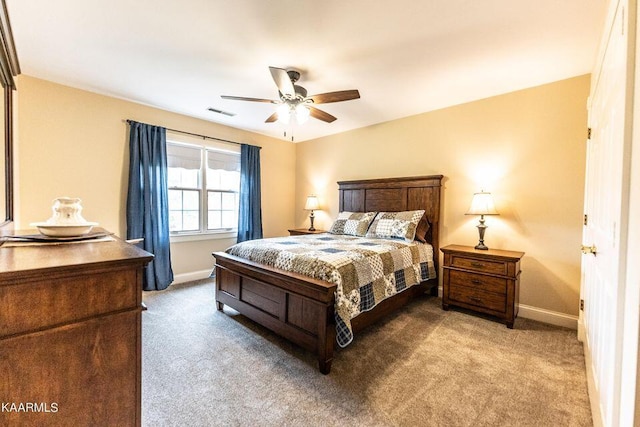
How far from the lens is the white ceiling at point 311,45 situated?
6.11 feet

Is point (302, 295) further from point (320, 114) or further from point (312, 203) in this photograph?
point (312, 203)

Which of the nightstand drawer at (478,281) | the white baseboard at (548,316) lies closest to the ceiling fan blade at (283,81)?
the nightstand drawer at (478,281)

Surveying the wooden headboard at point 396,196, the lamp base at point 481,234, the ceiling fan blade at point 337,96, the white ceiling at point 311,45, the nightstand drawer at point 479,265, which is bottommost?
the nightstand drawer at point 479,265

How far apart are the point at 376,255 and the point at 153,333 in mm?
2190

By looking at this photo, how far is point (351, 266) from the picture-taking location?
2258 millimetres

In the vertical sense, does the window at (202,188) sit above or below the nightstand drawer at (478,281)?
above

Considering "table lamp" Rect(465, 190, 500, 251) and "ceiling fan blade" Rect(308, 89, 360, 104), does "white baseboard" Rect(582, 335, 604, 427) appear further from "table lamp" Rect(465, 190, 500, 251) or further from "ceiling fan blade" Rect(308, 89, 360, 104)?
"ceiling fan blade" Rect(308, 89, 360, 104)

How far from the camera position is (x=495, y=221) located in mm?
3227

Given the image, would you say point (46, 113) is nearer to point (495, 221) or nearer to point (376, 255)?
point (376, 255)

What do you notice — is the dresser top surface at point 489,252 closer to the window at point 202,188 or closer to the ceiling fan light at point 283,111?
the ceiling fan light at point 283,111

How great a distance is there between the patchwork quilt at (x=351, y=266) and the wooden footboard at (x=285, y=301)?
0.08 meters

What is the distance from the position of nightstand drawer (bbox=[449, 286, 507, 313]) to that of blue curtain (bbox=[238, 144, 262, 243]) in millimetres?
3235

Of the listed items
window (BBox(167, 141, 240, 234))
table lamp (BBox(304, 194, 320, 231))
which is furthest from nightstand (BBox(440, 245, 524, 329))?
window (BBox(167, 141, 240, 234))

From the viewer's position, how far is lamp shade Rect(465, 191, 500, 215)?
3012 mm
